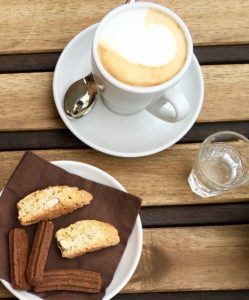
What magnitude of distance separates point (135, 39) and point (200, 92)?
17 cm

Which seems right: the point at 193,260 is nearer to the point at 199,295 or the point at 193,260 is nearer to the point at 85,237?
the point at 199,295

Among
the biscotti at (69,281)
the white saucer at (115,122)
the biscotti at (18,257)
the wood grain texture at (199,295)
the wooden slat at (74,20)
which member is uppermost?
the wooden slat at (74,20)

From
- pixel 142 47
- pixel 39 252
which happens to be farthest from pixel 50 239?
pixel 142 47

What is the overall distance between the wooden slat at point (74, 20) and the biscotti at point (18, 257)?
0.33 metres

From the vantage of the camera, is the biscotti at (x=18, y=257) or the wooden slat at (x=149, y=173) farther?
the wooden slat at (x=149, y=173)

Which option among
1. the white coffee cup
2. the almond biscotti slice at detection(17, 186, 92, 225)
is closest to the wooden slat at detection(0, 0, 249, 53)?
the white coffee cup

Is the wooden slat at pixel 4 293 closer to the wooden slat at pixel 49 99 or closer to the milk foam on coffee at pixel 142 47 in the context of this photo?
the wooden slat at pixel 49 99

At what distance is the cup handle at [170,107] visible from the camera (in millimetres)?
811

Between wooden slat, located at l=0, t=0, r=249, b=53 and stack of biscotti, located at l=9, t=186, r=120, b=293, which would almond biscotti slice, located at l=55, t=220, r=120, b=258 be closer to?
stack of biscotti, located at l=9, t=186, r=120, b=293

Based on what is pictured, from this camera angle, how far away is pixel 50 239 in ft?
2.66

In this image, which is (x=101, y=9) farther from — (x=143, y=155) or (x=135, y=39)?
(x=143, y=155)

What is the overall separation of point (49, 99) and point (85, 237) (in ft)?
0.82

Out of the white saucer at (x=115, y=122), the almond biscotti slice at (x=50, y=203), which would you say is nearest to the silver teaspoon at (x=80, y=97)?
the white saucer at (x=115, y=122)

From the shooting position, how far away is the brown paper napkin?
0.82 metres
